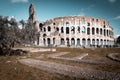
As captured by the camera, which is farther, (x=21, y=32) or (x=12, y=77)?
(x=21, y=32)

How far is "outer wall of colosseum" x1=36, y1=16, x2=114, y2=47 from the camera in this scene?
53.5 meters

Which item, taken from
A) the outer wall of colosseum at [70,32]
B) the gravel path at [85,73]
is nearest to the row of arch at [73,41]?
the outer wall of colosseum at [70,32]

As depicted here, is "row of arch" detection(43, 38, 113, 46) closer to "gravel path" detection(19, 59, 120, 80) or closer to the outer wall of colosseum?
the outer wall of colosseum

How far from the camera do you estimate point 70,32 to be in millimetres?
53375

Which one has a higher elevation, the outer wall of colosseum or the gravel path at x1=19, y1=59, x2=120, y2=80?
the outer wall of colosseum

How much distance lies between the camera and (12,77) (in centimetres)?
1015

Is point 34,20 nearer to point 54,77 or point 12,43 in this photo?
point 12,43

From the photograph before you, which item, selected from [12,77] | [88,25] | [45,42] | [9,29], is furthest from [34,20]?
[12,77]

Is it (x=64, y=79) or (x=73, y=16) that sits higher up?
(x=73, y=16)

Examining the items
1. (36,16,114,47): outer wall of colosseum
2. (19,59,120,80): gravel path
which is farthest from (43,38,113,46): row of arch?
(19,59,120,80): gravel path

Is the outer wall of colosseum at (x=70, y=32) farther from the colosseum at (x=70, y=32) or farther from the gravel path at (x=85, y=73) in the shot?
the gravel path at (x=85, y=73)

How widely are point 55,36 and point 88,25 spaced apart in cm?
1537

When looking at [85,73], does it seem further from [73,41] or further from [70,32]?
[73,41]

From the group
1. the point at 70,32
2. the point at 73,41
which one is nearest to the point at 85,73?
the point at 70,32
